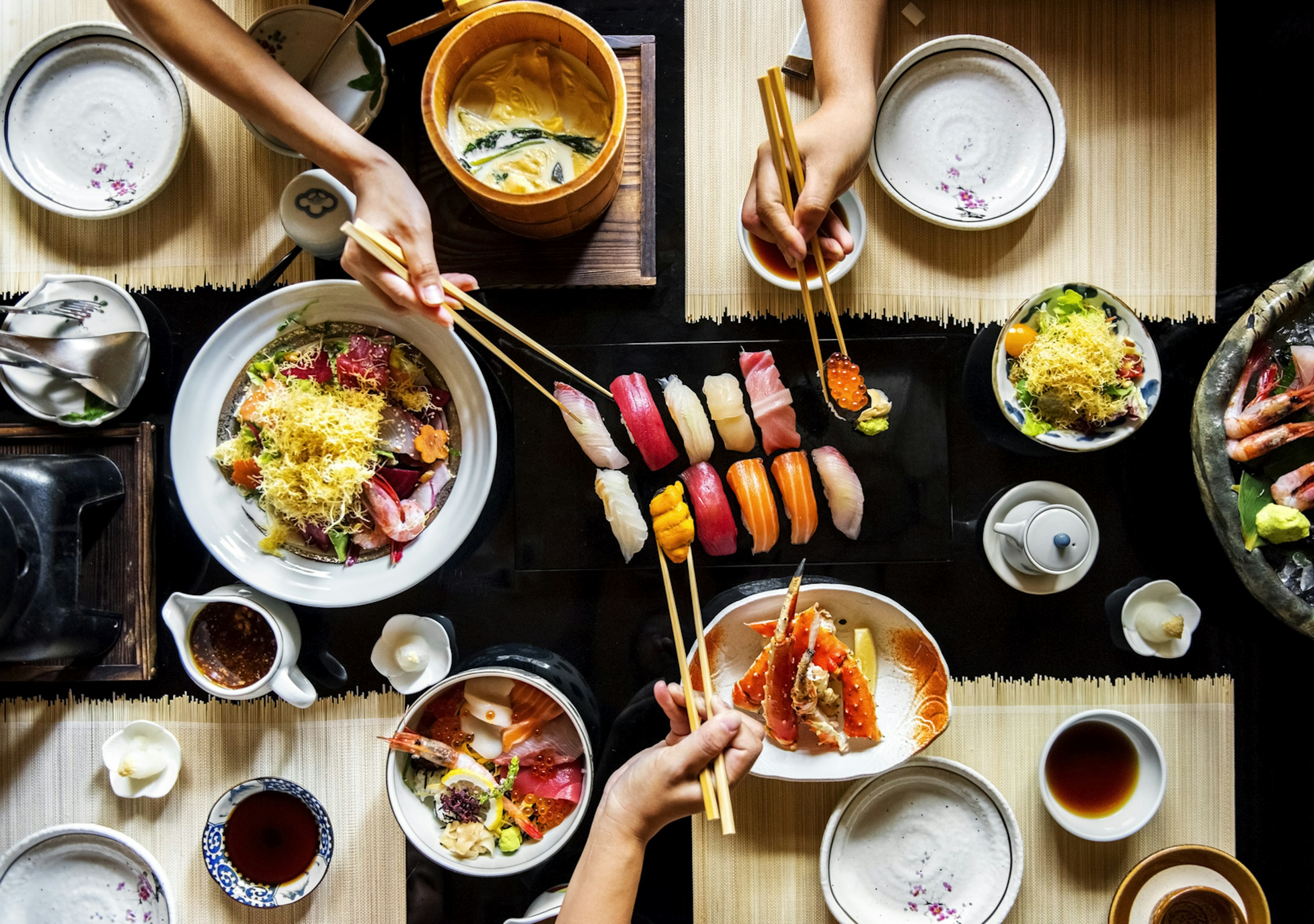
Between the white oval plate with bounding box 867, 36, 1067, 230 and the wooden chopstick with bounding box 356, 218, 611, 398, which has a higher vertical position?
the white oval plate with bounding box 867, 36, 1067, 230

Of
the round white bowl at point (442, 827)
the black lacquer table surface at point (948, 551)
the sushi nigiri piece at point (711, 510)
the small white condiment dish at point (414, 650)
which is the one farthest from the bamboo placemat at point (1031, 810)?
the small white condiment dish at point (414, 650)

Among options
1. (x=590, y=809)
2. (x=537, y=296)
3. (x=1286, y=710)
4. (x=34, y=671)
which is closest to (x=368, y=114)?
(x=537, y=296)

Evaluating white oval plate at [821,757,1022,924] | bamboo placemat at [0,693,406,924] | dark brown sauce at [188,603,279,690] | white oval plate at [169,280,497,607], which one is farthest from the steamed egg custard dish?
white oval plate at [821,757,1022,924]

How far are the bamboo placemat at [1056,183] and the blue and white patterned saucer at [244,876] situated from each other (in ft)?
5.64

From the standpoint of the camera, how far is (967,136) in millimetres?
2246

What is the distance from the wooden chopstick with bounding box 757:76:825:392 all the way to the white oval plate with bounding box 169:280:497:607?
0.85 metres

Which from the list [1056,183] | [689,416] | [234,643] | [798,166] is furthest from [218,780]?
[1056,183]

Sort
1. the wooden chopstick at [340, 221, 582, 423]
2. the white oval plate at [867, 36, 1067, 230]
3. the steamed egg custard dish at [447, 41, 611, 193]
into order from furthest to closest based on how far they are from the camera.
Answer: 1. the white oval plate at [867, 36, 1067, 230]
2. the steamed egg custard dish at [447, 41, 611, 193]
3. the wooden chopstick at [340, 221, 582, 423]

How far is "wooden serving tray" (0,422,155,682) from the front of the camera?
7.23ft

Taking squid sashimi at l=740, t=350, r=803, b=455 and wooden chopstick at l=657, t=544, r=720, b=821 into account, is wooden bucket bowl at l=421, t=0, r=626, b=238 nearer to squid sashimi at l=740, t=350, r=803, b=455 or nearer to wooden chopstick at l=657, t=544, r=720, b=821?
squid sashimi at l=740, t=350, r=803, b=455

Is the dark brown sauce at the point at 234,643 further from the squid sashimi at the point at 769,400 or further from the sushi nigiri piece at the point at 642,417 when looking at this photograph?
the squid sashimi at the point at 769,400

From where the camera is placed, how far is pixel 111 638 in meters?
2.18

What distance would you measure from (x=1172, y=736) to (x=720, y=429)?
1.57 meters

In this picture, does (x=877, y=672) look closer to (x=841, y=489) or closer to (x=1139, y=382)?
(x=841, y=489)
